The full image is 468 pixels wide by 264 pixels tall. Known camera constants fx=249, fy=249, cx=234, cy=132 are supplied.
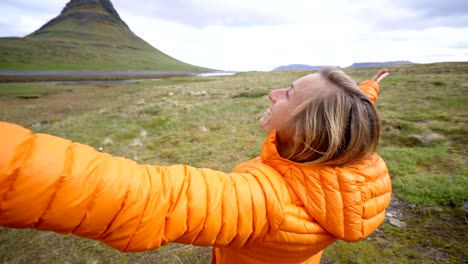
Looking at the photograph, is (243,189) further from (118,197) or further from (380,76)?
(380,76)

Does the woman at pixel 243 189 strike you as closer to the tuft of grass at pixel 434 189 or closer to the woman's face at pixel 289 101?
the woman's face at pixel 289 101

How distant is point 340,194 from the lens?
4.62 feet

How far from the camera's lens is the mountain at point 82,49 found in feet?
266

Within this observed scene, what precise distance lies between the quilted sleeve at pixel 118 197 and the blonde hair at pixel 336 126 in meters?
0.39

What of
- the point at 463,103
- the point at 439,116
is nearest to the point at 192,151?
the point at 439,116

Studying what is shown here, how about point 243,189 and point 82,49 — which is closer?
point 243,189

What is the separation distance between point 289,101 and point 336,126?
0.36m

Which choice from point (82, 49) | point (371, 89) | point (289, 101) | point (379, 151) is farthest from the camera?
point (82, 49)

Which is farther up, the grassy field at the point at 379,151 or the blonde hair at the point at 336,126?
the blonde hair at the point at 336,126

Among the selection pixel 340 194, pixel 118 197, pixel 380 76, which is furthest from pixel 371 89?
pixel 118 197

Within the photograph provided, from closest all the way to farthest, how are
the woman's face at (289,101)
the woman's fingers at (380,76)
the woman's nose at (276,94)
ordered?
the woman's face at (289,101) → the woman's nose at (276,94) → the woman's fingers at (380,76)

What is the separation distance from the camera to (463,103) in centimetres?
774

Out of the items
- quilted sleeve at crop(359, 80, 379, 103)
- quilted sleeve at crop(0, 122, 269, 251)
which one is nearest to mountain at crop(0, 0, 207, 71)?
quilted sleeve at crop(0, 122, 269, 251)

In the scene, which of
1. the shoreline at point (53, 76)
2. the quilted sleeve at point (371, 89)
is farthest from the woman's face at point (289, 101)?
the shoreline at point (53, 76)
